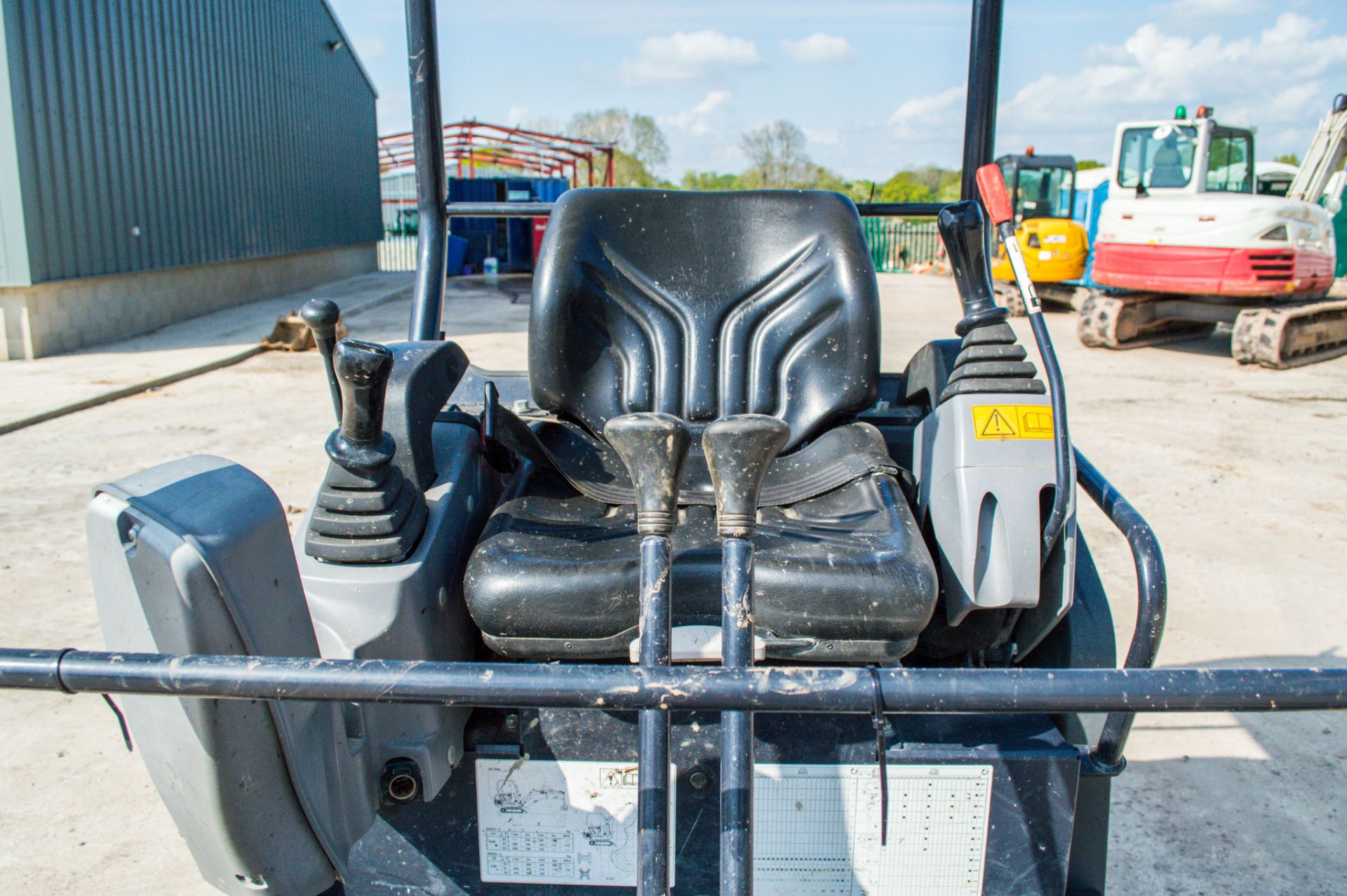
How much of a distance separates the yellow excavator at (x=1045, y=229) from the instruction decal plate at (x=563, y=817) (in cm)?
1052

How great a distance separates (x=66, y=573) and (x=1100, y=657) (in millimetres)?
3584

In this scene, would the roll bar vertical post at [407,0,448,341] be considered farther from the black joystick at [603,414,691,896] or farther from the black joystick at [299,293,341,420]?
the black joystick at [603,414,691,896]

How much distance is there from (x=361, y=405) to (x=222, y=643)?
38 cm

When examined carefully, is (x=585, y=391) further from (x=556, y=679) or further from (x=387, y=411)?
(x=556, y=679)

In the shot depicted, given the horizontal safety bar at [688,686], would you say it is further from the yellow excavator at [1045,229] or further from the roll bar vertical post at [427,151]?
the yellow excavator at [1045,229]

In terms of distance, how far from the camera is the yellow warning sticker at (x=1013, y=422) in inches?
62.4

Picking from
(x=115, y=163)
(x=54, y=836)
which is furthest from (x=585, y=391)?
(x=115, y=163)

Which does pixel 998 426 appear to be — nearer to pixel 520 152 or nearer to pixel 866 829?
pixel 866 829

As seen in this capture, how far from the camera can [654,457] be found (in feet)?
3.71

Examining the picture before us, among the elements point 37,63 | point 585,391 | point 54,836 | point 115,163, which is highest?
point 37,63

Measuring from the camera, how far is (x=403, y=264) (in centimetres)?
2064

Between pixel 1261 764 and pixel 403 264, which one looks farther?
pixel 403 264

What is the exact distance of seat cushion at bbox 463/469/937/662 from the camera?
4.84 ft

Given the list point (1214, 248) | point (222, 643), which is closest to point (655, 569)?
point (222, 643)
